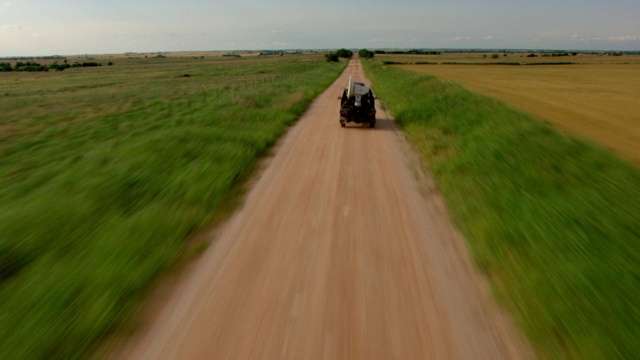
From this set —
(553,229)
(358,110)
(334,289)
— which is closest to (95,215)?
(334,289)

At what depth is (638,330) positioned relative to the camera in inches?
129

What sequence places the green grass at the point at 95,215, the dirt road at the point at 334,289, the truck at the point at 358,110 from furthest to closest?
the truck at the point at 358,110 < the green grass at the point at 95,215 < the dirt road at the point at 334,289

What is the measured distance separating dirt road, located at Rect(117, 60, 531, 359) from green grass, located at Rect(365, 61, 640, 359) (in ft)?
1.18

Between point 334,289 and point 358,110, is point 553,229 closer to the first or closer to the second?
point 334,289

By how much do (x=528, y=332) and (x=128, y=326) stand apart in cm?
405

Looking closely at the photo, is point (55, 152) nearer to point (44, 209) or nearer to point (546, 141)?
point (44, 209)

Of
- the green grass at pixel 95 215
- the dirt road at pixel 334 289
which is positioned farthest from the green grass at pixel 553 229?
the green grass at pixel 95 215

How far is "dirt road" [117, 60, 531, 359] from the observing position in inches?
135

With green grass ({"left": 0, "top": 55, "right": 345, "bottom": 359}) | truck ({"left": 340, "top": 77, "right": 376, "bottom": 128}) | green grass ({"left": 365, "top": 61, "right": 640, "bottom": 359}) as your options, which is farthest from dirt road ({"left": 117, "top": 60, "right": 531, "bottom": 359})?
truck ({"left": 340, "top": 77, "right": 376, "bottom": 128})

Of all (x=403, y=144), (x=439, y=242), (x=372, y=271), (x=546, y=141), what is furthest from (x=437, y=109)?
(x=372, y=271)

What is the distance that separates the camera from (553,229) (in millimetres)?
5254

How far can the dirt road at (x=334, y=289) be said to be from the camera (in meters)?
3.42

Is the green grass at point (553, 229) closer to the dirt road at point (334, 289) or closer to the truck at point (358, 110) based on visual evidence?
the dirt road at point (334, 289)

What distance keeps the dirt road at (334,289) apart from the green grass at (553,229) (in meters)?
0.36
